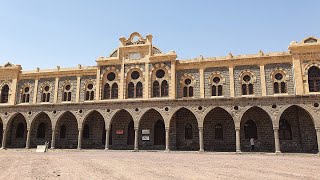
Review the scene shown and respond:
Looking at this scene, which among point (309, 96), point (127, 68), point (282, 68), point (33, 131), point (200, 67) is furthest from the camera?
point (33, 131)

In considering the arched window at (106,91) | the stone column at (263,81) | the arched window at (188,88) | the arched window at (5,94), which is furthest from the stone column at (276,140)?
the arched window at (5,94)

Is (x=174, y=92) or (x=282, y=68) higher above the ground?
(x=282, y=68)

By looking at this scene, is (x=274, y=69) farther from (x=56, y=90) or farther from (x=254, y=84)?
(x=56, y=90)

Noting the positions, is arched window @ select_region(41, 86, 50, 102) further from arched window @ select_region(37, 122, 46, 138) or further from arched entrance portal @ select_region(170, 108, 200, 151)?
arched entrance portal @ select_region(170, 108, 200, 151)

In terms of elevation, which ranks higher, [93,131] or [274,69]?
[274,69]

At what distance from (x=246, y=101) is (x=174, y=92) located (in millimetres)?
6785

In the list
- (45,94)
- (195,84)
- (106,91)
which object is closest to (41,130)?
(45,94)

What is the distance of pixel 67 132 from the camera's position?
29656mm

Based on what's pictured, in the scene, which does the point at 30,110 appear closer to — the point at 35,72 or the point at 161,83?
the point at 35,72

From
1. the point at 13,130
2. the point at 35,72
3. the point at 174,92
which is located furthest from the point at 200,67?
the point at 13,130

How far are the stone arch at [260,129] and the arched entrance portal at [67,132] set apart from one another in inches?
700

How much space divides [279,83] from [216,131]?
24.2 ft

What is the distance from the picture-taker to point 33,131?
1203 inches

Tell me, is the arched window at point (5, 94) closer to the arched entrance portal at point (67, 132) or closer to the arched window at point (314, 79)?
the arched entrance portal at point (67, 132)
